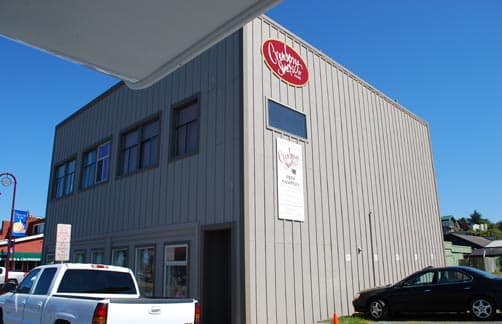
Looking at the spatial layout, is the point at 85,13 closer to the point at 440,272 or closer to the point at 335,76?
the point at 440,272

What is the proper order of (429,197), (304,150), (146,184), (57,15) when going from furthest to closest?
1. (429,197)
2. (146,184)
3. (304,150)
4. (57,15)

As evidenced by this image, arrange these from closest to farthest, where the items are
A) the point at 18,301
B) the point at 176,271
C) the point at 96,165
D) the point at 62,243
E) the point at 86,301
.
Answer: the point at 86,301
the point at 18,301
the point at 62,243
the point at 176,271
the point at 96,165

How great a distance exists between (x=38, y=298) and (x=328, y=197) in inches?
378

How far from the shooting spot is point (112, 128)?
61.9ft

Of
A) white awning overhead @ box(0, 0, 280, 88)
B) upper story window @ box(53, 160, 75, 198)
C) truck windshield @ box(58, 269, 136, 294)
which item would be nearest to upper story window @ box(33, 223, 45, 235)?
upper story window @ box(53, 160, 75, 198)

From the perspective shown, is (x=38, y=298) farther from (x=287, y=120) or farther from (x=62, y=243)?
(x=287, y=120)

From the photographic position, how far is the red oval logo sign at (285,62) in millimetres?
13752

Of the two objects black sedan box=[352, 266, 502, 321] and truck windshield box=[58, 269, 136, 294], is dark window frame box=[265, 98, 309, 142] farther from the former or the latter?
truck windshield box=[58, 269, 136, 294]

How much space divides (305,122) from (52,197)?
52.9 feet

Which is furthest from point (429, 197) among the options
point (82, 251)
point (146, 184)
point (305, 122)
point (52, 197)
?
point (52, 197)

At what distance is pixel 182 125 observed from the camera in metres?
15.0

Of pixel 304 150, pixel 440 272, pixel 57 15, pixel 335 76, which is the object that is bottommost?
pixel 440 272

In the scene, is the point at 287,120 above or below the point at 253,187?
above

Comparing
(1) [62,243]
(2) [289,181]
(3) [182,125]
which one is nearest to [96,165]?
(3) [182,125]
